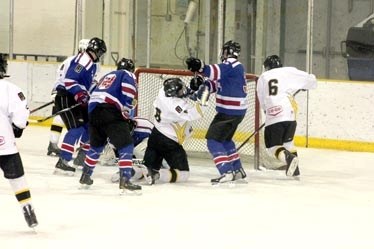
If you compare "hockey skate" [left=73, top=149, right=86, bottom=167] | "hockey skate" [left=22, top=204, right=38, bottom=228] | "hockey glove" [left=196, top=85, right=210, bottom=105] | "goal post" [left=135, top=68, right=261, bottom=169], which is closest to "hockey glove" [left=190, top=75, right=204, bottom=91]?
"hockey glove" [left=196, top=85, right=210, bottom=105]

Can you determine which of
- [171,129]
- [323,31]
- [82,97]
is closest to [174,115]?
[171,129]

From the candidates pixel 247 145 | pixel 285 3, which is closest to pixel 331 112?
pixel 247 145

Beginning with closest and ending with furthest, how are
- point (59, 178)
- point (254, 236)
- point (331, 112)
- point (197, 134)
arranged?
point (254, 236)
point (59, 178)
point (197, 134)
point (331, 112)

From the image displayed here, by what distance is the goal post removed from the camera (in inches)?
305

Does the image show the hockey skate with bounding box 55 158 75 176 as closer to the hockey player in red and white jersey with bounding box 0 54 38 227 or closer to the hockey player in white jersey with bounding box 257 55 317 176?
the hockey player in white jersey with bounding box 257 55 317 176

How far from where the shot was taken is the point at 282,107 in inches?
280

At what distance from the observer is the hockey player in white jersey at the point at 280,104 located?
7.11 meters

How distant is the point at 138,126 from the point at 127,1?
419cm

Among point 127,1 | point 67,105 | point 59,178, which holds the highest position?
point 127,1

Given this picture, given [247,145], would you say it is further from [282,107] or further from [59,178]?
[59,178]

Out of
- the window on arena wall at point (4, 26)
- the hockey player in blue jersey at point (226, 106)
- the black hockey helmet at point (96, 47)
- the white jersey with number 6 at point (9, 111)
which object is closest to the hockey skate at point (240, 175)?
the hockey player in blue jersey at point (226, 106)

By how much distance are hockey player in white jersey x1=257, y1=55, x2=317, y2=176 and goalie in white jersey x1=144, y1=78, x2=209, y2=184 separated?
0.68 m

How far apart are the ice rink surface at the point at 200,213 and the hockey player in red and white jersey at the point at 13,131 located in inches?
8.2

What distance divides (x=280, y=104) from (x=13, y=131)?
2.82 meters
